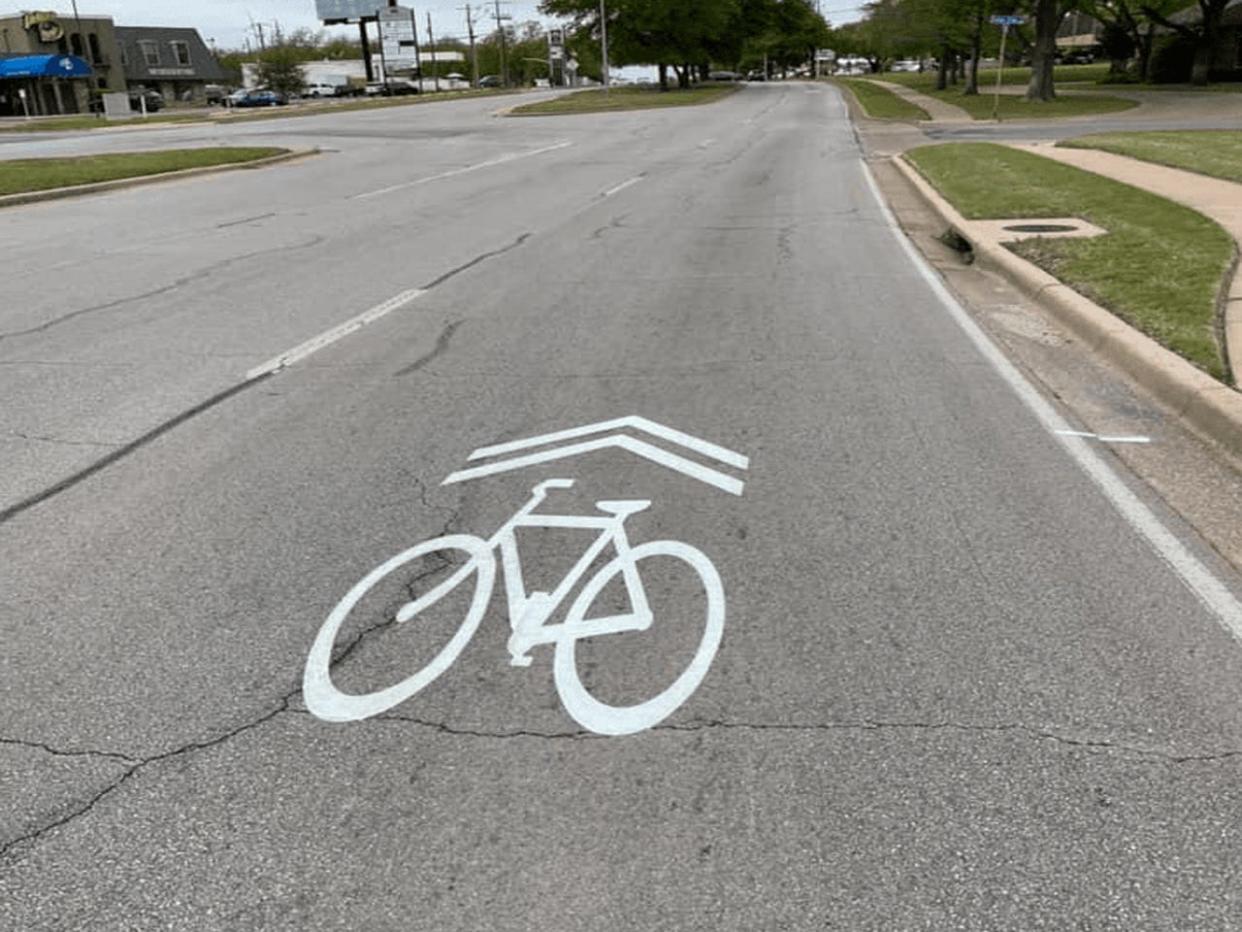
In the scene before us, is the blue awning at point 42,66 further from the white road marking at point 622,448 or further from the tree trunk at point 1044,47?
the white road marking at point 622,448

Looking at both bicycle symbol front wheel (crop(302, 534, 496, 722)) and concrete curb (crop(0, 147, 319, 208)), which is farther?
concrete curb (crop(0, 147, 319, 208))

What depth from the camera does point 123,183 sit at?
19.3m

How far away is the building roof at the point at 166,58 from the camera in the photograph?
270ft

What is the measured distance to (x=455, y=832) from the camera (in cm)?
264

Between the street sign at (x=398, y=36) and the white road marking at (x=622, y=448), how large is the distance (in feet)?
342

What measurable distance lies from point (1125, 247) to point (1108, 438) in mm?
5293

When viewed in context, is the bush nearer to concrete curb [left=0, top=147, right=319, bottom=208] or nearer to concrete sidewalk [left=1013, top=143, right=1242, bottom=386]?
concrete sidewalk [left=1013, top=143, right=1242, bottom=386]

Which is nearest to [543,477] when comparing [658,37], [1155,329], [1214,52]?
[1155,329]

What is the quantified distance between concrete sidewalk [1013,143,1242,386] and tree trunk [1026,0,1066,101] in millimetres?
19566

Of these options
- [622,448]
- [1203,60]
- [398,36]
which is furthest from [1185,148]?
[398,36]

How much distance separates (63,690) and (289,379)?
3.55m

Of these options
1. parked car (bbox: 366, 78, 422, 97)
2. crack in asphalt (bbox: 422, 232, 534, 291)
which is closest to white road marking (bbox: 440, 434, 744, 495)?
crack in asphalt (bbox: 422, 232, 534, 291)

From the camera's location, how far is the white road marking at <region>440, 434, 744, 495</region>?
483cm

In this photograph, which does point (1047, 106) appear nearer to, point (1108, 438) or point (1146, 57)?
point (1146, 57)
